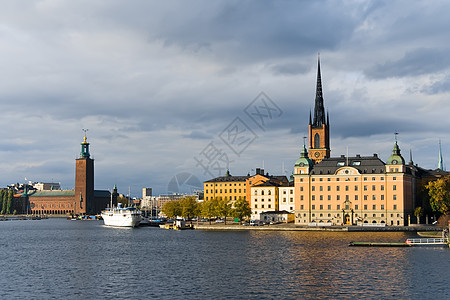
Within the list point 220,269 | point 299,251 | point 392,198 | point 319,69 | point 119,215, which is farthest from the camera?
point 319,69

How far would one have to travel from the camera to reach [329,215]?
130125 mm

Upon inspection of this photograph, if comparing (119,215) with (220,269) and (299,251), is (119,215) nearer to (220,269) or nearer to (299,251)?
(299,251)

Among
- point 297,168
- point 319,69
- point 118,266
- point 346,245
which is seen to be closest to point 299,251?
point 346,245

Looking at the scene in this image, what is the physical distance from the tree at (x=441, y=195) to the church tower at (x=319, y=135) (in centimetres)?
4313

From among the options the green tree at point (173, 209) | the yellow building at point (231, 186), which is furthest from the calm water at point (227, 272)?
the yellow building at point (231, 186)

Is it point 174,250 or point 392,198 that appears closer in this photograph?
point 174,250

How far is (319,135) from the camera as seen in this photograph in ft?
541

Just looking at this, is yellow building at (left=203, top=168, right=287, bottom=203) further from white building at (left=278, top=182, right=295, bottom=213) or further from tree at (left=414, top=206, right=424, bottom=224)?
tree at (left=414, top=206, right=424, bottom=224)

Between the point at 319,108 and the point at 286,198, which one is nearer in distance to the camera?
the point at 286,198

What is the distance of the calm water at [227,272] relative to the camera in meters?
45.1

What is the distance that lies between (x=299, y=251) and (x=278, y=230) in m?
50.5

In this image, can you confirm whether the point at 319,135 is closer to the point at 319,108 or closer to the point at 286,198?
the point at 319,108

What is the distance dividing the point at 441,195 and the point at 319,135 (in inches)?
2059

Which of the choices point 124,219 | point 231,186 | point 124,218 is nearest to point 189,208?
point 124,218
